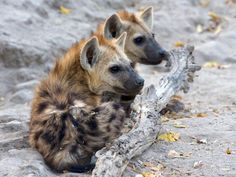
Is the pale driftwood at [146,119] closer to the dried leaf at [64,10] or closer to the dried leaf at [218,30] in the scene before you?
the dried leaf at [64,10]

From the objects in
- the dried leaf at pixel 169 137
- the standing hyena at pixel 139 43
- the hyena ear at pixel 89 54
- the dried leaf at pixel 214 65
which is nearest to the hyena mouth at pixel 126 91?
the hyena ear at pixel 89 54

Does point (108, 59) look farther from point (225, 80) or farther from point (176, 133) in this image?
point (225, 80)

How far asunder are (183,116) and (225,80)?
6.00ft

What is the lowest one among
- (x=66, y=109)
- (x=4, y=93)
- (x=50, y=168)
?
(x=4, y=93)

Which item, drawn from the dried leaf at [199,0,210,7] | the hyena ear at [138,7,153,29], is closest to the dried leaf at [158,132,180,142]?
the hyena ear at [138,7,153,29]

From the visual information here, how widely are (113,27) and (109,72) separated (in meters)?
1.26

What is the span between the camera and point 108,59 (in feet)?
16.1

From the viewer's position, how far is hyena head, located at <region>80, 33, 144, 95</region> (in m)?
4.80

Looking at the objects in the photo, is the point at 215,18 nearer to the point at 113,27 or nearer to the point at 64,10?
the point at 64,10

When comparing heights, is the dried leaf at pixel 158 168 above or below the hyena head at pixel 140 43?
below

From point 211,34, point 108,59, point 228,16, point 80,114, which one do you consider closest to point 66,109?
point 80,114

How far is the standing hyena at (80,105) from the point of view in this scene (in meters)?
4.00

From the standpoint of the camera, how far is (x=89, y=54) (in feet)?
15.8

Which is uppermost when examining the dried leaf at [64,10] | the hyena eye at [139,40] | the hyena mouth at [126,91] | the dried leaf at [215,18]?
the hyena eye at [139,40]
